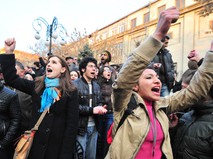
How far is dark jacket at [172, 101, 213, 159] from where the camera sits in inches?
85.1

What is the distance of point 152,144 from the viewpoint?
6.83 feet

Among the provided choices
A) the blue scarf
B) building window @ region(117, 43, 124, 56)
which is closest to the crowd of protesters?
the blue scarf

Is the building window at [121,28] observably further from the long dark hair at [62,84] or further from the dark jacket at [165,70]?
the long dark hair at [62,84]

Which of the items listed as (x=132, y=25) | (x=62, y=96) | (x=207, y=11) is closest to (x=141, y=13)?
(x=132, y=25)

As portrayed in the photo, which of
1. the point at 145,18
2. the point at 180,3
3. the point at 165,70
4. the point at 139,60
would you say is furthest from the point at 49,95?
the point at 145,18

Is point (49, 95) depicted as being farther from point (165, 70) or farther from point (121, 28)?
point (121, 28)

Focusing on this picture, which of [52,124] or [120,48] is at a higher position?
[120,48]

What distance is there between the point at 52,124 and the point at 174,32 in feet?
85.8

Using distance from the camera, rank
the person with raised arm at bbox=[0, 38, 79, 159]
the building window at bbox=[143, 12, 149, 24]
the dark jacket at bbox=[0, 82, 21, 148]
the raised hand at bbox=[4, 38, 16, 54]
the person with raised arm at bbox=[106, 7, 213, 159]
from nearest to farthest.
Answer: the person with raised arm at bbox=[106, 7, 213, 159], the raised hand at bbox=[4, 38, 16, 54], the person with raised arm at bbox=[0, 38, 79, 159], the dark jacket at bbox=[0, 82, 21, 148], the building window at bbox=[143, 12, 149, 24]

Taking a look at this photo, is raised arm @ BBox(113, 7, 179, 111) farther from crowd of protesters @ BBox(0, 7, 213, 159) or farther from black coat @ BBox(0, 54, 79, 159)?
black coat @ BBox(0, 54, 79, 159)

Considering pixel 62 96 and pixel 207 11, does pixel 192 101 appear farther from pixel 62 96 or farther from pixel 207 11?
pixel 207 11

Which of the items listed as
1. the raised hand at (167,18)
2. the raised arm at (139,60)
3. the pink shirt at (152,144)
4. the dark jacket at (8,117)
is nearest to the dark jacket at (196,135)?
the pink shirt at (152,144)

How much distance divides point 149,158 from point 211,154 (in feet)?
1.89

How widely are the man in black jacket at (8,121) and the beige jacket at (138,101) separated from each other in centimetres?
188
